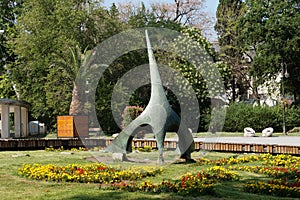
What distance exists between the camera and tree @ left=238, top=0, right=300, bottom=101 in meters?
35.0

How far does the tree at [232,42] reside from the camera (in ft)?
136

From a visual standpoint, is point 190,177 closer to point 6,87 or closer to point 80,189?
point 80,189

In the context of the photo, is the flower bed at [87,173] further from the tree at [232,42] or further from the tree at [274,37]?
the tree at [232,42]

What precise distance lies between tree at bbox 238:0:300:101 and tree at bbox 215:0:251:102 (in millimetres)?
2923

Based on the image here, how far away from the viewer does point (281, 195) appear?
977cm

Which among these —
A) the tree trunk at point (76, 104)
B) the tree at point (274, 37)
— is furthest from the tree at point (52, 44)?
the tree at point (274, 37)

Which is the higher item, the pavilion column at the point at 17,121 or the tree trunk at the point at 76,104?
the tree trunk at the point at 76,104

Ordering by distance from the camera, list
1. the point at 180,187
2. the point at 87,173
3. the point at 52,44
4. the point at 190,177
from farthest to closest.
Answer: the point at 52,44 < the point at 87,173 < the point at 190,177 < the point at 180,187

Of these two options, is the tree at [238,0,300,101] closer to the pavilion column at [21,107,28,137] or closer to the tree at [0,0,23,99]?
the pavilion column at [21,107,28,137]

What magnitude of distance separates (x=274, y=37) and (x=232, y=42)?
25.0ft

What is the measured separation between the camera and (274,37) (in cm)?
3544

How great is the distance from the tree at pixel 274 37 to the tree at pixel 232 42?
2923 mm

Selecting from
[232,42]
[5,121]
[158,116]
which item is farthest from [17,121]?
[232,42]

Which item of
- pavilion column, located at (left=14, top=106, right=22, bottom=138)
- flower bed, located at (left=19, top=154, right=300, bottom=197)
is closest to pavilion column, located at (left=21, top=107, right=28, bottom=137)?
pavilion column, located at (left=14, top=106, right=22, bottom=138)
